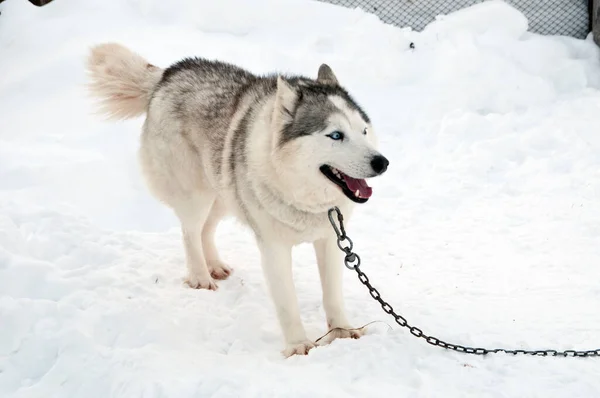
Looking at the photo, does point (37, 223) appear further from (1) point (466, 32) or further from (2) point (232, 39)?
(1) point (466, 32)

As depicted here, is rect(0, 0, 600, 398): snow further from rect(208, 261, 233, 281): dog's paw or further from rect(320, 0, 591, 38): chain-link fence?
rect(320, 0, 591, 38): chain-link fence

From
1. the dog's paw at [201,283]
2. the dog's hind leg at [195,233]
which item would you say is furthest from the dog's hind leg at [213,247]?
the dog's paw at [201,283]

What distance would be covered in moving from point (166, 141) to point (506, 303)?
2.47m

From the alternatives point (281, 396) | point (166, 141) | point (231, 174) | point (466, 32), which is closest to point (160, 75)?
point (166, 141)

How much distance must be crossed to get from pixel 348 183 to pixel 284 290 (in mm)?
787

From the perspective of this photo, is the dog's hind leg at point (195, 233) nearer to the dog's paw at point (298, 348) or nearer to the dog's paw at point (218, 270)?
the dog's paw at point (218, 270)

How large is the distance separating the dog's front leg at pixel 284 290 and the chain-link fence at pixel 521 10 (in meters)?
6.52

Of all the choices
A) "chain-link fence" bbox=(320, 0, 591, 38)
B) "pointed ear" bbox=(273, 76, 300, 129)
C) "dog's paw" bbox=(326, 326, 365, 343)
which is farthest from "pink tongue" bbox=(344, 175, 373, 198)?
"chain-link fence" bbox=(320, 0, 591, 38)

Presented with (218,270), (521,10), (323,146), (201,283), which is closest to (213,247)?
(218,270)

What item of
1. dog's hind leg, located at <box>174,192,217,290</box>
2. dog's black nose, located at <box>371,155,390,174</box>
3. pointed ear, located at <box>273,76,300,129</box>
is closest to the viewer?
dog's black nose, located at <box>371,155,390,174</box>

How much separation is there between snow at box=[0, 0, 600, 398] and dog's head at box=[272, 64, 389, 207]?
820 mm

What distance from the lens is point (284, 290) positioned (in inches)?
145

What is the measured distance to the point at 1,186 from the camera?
5895 millimetres

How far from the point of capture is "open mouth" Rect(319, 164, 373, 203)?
3.26m
